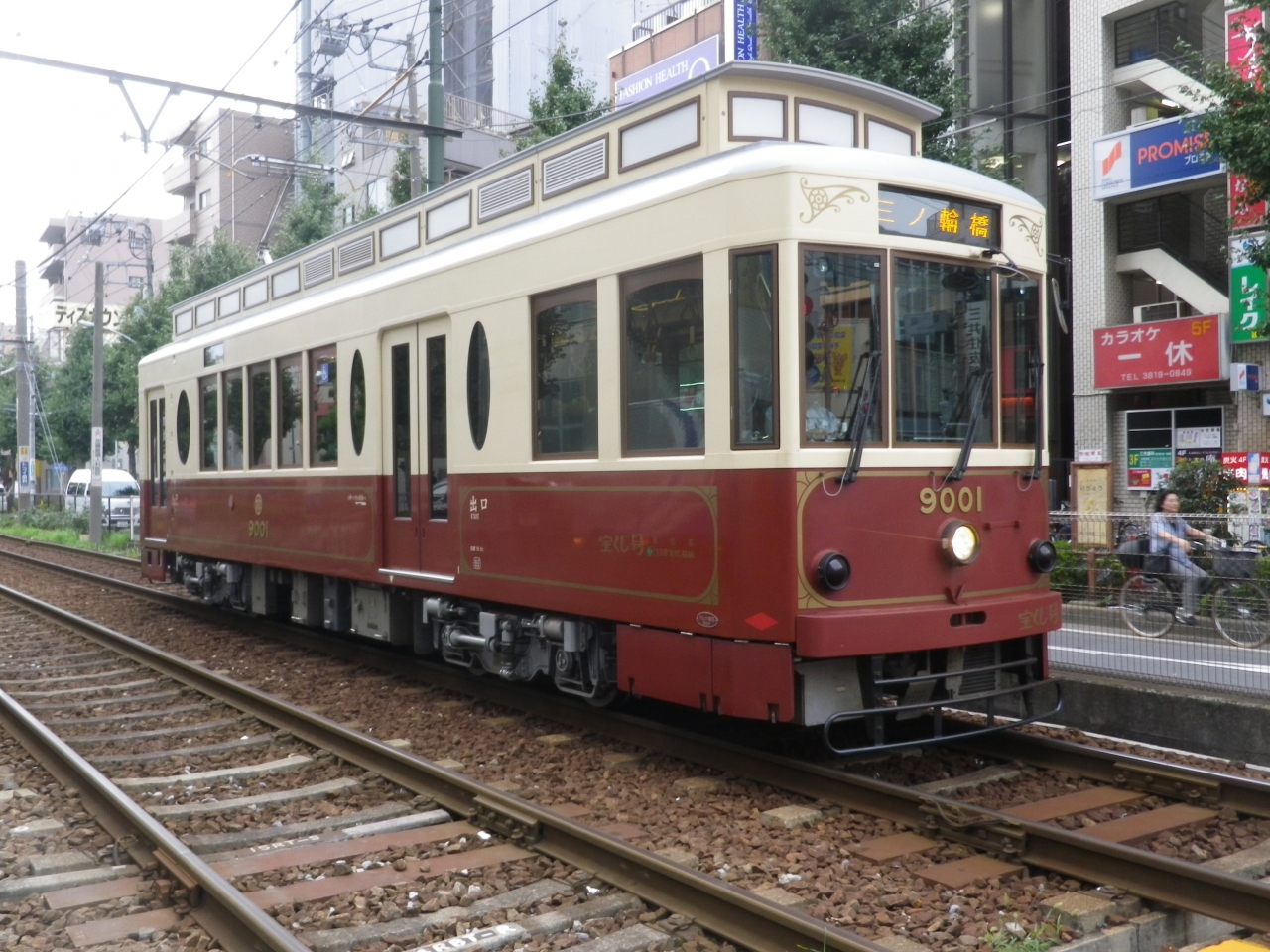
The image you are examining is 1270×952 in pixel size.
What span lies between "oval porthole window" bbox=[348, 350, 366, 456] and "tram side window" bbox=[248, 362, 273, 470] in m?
1.92

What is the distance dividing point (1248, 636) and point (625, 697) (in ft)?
13.8

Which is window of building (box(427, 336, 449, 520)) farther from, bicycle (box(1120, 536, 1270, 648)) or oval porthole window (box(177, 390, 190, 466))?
oval porthole window (box(177, 390, 190, 466))

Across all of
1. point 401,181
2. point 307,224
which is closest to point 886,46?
point 401,181

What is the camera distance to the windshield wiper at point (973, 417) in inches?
262

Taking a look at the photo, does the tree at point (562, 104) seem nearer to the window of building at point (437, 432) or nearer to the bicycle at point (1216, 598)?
the window of building at point (437, 432)

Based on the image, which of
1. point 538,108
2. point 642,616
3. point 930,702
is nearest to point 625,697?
point 642,616

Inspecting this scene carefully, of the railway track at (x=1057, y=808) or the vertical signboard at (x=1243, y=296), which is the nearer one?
the railway track at (x=1057, y=808)

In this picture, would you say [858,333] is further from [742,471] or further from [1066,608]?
[1066,608]

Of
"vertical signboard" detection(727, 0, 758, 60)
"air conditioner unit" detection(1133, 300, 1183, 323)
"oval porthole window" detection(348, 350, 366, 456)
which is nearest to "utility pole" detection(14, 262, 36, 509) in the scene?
"vertical signboard" detection(727, 0, 758, 60)

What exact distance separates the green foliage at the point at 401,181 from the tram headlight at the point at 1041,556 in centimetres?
1526

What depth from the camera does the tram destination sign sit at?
6.53 metres

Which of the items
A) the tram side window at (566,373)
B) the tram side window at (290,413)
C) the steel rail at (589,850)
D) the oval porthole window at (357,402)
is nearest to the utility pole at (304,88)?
the tram side window at (290,413)

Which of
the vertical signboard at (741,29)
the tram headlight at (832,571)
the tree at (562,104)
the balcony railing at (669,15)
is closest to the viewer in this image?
the tram headlight at (832,571)

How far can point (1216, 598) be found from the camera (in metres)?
8.55
